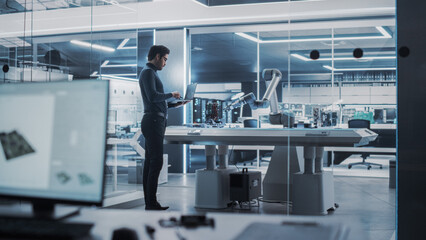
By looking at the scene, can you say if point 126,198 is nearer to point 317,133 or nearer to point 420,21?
point 317,133

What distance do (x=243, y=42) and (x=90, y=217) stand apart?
1080 cm

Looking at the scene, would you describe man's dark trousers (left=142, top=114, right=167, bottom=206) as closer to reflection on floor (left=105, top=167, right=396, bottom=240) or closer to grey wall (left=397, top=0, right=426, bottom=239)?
reflection on floor (left=105, top=167, right=396, bottom=240)

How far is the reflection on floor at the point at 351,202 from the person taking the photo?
456 cm

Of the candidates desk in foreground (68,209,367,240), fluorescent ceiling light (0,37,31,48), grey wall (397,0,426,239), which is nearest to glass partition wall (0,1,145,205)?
fluorescent ceiling light (0,37,31,48)

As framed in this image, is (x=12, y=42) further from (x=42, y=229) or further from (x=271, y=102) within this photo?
(x=42, y=229)

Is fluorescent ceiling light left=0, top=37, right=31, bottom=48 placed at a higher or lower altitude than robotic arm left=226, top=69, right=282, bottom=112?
higher

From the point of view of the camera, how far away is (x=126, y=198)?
503 cm

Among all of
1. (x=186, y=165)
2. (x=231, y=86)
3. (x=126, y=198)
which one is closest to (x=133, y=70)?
(x=126, y=198)

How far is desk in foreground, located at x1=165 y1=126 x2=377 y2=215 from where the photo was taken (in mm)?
4090

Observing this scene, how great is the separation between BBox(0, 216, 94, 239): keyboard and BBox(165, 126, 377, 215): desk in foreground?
275 cm

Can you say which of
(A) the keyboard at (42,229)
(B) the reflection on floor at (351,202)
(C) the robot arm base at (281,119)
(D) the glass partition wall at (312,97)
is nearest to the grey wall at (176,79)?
(D) the glass partition wall at (312,97)

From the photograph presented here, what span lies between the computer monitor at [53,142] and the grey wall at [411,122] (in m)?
2.12

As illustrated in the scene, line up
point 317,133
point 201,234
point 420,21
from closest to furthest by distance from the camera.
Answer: point 201,234 < point 420,21 < point 317,133

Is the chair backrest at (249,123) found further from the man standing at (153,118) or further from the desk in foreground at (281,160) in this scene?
the man standing at (153,118)
